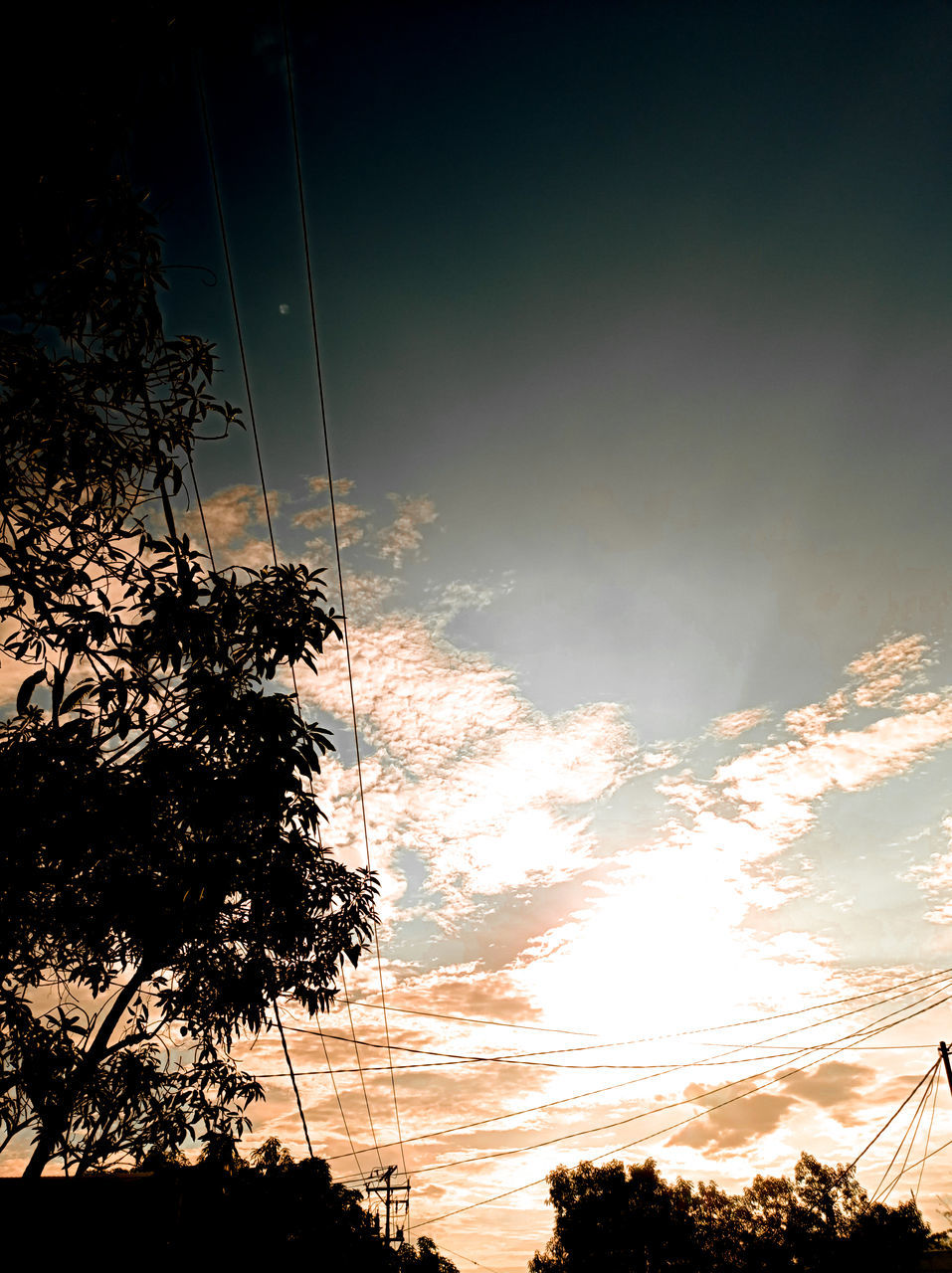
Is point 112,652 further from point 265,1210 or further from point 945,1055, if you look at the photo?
point 265,1210

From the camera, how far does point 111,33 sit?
291 cm

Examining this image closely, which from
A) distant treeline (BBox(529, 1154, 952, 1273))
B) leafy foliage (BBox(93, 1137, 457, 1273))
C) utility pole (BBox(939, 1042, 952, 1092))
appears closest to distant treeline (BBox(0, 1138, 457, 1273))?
leafy foliage (BBox(93, 1137, 457, 1273))

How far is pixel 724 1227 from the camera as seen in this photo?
4622 centimetres

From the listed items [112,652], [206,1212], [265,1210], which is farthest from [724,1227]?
[112,652]

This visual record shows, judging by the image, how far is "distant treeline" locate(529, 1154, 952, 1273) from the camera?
4231 cm

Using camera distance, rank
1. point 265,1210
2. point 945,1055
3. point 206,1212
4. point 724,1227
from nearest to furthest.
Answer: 1. point 206,1212
2. point 945,1055
3. point 265,1210
4. point 724,1227

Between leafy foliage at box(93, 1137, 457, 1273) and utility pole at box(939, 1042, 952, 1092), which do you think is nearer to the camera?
leafy foliage at box(93, 1137, 457, 1273)

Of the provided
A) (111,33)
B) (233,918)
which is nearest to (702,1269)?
(233,918)

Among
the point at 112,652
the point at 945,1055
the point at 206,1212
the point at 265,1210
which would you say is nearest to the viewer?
the point at 112,652

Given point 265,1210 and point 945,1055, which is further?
point 265,1210

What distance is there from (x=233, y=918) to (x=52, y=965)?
1.56m

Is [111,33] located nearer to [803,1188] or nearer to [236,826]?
[236,826]

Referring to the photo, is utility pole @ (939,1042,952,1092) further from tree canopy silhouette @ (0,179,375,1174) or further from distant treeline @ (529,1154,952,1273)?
distant treeline @ (529,1154,952,1273)

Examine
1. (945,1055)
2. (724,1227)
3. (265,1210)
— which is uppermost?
(945,1055)
